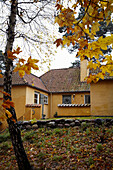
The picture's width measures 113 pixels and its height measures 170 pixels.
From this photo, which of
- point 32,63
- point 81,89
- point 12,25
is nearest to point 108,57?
point 32,63

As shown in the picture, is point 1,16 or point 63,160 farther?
point 1,16

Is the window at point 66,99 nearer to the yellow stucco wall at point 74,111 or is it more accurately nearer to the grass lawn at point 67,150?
the yellow stucco wall at point 74,111

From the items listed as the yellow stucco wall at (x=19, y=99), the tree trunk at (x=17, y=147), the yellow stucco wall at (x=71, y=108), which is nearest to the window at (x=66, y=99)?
the yellow stucco wall at (x=71, y=108)

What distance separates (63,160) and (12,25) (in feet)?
13.9

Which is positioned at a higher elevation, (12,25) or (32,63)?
(12,25)

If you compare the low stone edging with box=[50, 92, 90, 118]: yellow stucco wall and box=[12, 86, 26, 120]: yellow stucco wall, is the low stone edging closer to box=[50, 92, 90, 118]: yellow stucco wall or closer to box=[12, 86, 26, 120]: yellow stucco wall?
box=[50, 92, 90, 118]: yellow stucco wall

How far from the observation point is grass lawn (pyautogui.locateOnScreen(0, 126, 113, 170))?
410cm

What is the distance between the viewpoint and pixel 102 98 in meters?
9.52

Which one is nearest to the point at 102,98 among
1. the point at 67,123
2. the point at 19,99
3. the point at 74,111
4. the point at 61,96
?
the point at 74,111

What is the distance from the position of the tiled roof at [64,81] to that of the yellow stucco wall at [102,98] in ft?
14.7

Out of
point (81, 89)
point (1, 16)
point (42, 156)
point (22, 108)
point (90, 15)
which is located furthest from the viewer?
point (81, 89)

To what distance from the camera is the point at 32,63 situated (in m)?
1.82

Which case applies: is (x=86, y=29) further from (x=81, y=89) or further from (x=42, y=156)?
(x=81, y=89)

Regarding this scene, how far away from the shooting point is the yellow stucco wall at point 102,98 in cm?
937
